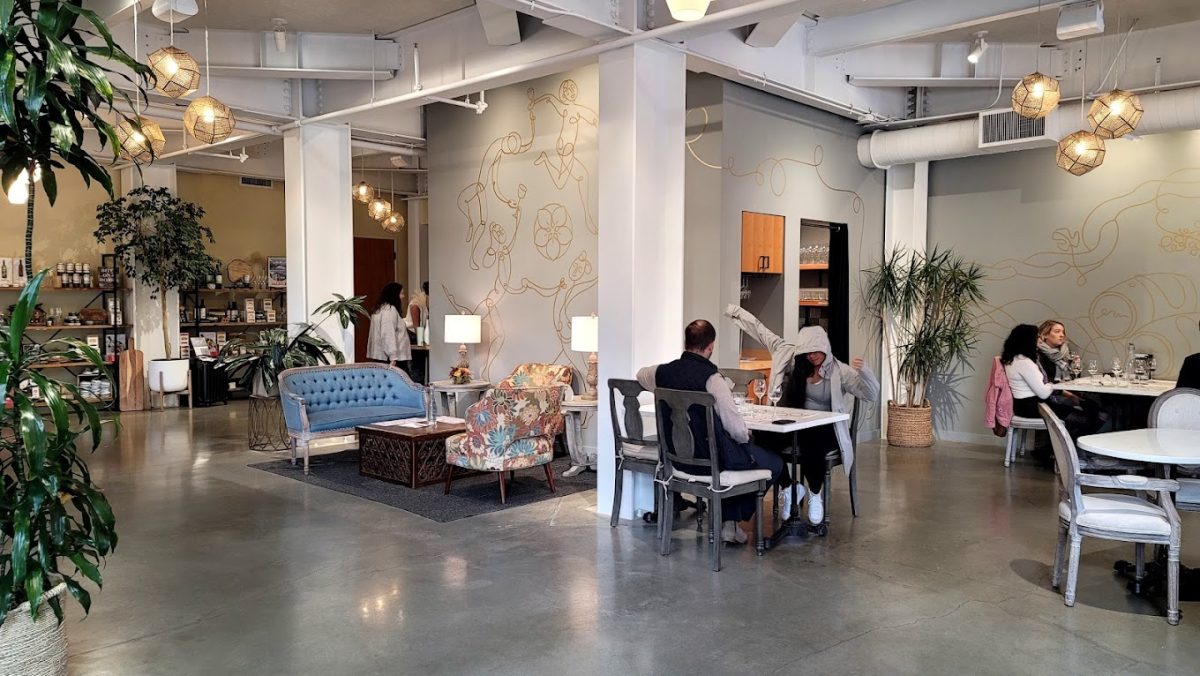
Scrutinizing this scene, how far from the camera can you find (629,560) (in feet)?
16.3

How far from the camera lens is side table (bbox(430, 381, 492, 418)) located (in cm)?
837

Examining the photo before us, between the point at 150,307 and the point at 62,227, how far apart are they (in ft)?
4.86

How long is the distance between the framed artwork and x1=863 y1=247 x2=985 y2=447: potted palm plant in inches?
352

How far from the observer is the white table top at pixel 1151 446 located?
408 centimetres

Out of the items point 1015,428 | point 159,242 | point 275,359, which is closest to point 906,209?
point 1015,428

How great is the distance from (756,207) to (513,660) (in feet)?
17.0

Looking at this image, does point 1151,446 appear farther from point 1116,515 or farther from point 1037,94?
point 1037,94

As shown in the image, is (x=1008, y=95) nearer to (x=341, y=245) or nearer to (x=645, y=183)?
(x=645, y=183)

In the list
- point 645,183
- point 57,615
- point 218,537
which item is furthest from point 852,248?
point 57,615

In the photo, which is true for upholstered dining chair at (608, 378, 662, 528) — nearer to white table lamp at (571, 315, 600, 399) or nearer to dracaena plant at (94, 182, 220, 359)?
white table lamp at (571, 315, 600, 399)

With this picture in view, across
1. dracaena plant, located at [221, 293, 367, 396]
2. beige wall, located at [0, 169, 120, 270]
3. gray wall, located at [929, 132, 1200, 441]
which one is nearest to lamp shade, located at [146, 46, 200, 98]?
dracaena plant, located at [221, 293, 367, 396]

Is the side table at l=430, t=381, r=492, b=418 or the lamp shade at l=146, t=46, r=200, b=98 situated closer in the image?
the lamp shade at l=146, t=46, r=200, b=98

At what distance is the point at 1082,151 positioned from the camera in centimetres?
676

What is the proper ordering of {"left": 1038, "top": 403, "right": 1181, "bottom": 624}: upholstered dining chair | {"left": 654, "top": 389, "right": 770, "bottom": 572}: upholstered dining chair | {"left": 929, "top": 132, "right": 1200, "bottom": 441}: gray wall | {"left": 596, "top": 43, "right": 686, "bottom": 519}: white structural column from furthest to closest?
{"left": 929, "top": 132, "right": 1200, "bottom": 441}: gray wall < {"left": 596, "top": 43, "right": 686, "bottom": 519}: white structural column < {"left": 654, "top": 389, "right": 770, "bottom": 572}: upholstered dining chair < {"left": 1038, "top": 403, "right": 1181, "bottom": 624}: upholstered dining chair
